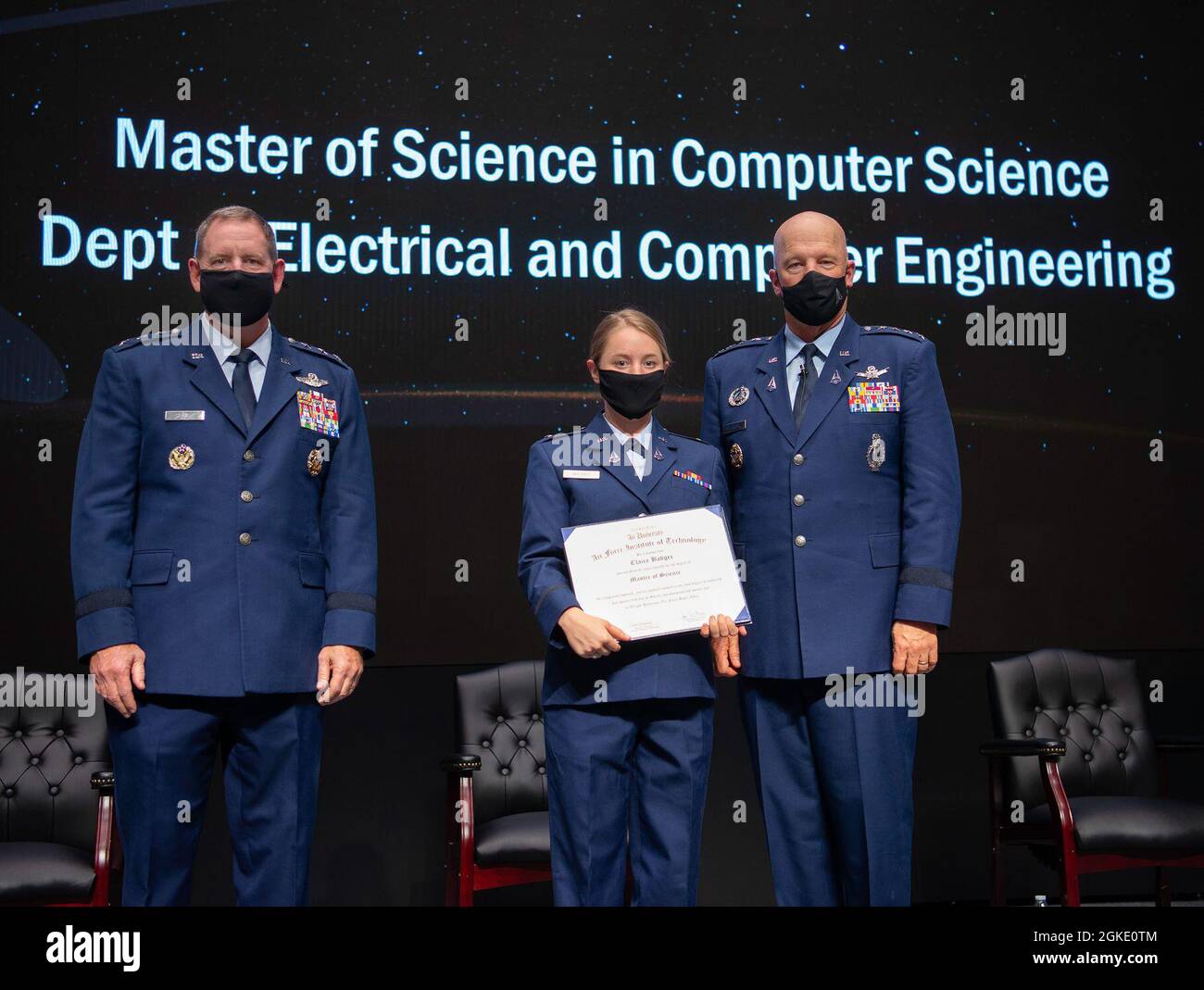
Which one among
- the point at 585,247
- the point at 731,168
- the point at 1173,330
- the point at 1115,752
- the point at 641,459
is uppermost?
the point at 731,168

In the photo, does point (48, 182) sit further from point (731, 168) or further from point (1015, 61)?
point (1015, 61)

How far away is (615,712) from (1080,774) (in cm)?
230

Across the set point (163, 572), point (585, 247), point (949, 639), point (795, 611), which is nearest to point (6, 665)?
point (163, 572)

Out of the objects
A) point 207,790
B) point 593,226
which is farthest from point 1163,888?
point 207,790

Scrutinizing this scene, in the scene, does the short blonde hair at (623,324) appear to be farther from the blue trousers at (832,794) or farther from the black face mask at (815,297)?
the blue trousers at (832,794)

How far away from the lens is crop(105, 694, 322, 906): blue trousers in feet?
7.79

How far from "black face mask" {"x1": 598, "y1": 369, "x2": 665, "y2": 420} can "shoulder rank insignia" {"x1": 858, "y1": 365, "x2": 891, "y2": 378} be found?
0.44m

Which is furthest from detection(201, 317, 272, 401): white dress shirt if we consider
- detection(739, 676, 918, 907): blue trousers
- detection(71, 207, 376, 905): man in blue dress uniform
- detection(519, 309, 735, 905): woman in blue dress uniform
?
detection(739, 676, 918, 907): blue trousers

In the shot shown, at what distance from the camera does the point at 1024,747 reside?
3.74m

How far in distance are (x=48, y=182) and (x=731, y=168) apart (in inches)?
92.4

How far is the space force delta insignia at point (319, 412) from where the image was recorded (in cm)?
258

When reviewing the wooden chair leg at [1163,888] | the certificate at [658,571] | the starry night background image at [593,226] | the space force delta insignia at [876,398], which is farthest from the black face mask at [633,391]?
the wooden chair leg at [1163,888]
